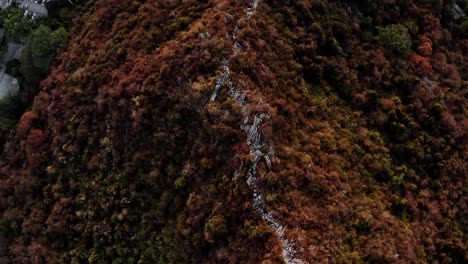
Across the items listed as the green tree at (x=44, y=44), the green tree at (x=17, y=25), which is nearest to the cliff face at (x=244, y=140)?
the green tree at (x=44, y=44)

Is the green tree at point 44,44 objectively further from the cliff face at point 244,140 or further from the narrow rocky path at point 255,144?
the narrow rocky path at point 255,144

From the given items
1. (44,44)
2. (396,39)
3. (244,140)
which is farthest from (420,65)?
(44,44)

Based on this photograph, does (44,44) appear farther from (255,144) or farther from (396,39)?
(396,39)

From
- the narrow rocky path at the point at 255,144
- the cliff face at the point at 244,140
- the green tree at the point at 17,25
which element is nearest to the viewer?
the narrow rocky path at the point at 255,144

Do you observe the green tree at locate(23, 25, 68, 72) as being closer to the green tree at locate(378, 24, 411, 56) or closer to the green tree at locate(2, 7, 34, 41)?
the green tree at locate(2, 7, 34, 41)

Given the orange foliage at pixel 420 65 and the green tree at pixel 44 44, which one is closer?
the orange foliage at pixel 420 65
